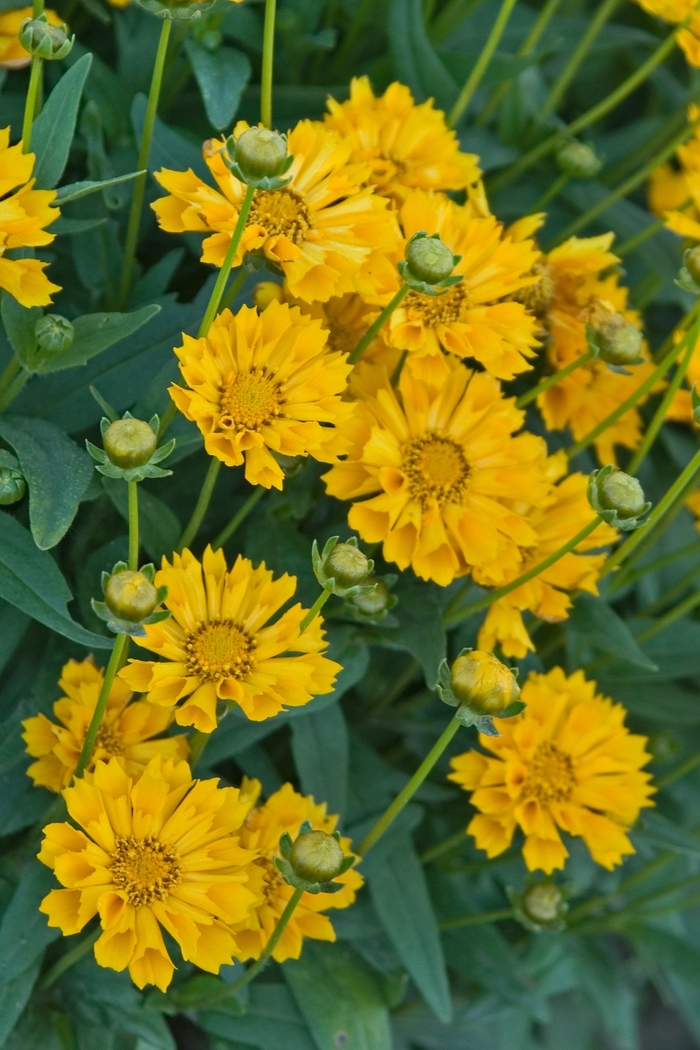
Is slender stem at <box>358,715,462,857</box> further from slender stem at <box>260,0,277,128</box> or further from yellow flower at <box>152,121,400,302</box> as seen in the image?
slender stem at <box>260,0,277,128</box>

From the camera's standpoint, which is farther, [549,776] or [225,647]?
[549,776]

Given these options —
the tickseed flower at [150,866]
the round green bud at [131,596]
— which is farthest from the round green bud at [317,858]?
the round green bud at [131,596]

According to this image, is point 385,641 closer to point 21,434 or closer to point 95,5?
point 21,434

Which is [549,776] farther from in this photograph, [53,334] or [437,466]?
[53,334]

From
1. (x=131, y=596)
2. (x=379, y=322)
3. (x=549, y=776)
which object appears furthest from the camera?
(x=549, y=776)

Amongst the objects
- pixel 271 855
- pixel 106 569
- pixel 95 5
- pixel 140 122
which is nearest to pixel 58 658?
pixel 106 569

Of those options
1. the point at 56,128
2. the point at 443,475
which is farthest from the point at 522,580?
the point at 56,128

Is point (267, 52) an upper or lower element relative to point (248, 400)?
upper
